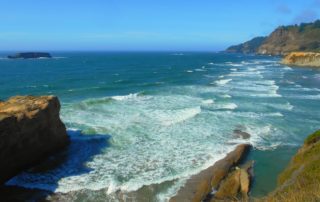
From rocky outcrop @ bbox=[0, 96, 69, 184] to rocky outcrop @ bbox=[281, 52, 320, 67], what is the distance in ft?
283

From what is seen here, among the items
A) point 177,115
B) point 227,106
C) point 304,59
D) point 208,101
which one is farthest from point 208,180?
point 304,59

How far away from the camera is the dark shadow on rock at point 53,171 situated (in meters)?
18.5

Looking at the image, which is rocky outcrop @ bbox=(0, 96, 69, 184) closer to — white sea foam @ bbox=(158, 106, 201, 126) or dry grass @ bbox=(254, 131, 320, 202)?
white sea foam @ bbox=(158, 106, 201, 126)

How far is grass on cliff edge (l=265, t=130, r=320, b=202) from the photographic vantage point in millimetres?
8420

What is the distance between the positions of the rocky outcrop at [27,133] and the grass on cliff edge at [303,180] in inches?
535

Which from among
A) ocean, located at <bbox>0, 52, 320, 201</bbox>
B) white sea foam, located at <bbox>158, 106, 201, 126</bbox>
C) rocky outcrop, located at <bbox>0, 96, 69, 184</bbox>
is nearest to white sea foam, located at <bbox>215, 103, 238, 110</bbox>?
ocean, located at <bbox>0, 52, 320, 201</bbox>

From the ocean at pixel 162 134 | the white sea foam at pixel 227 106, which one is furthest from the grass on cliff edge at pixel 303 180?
the white sea foam at pixel 227 106

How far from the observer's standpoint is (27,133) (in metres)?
21.1

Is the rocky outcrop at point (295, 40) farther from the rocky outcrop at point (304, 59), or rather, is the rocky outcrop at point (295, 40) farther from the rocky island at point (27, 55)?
the rocky island at point (27, 55)

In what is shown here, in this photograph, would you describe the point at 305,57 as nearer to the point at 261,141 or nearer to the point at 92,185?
the point at 261,141

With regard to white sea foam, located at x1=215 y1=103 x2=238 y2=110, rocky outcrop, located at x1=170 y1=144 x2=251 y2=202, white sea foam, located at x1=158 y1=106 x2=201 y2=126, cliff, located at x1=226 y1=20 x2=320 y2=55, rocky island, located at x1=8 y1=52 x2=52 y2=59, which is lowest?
rocky outcrop, located at x1=170 y1=144 x2=251 y2=202

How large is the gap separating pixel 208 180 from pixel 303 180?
689cm

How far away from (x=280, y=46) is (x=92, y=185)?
17792 cm

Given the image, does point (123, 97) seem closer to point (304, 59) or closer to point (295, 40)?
point (304, 59)
